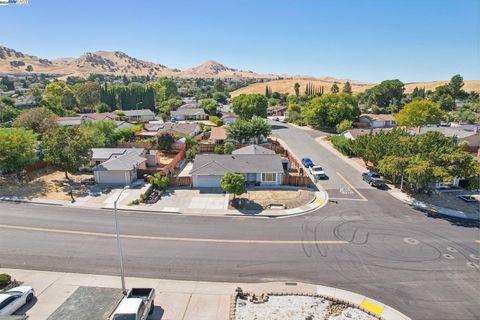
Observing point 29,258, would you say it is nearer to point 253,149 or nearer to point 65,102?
point 253,149

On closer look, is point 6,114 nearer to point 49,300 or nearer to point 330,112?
point 49,300

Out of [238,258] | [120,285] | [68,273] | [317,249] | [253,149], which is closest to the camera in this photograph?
[120,285]

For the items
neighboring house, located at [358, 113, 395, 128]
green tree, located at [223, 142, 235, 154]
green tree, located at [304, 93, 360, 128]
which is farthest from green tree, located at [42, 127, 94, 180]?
neighboring house, located at [358, 113, 395, 128]

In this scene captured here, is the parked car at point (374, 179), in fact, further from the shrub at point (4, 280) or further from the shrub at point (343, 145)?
the shrub at point (4, 280)

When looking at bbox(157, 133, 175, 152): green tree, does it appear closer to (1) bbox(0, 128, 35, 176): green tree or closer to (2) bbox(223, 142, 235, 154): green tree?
(2) bbox(223, 142, 235, 154): green tree

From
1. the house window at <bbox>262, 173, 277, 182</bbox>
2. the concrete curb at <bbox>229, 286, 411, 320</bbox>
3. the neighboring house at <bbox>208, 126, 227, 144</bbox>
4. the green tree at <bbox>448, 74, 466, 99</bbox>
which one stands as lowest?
the concrete curb at <bbox>229, 286, 411, 320</bbox>

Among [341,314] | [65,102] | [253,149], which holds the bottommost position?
[341,314]

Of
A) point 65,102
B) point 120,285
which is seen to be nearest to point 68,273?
point 120,285
